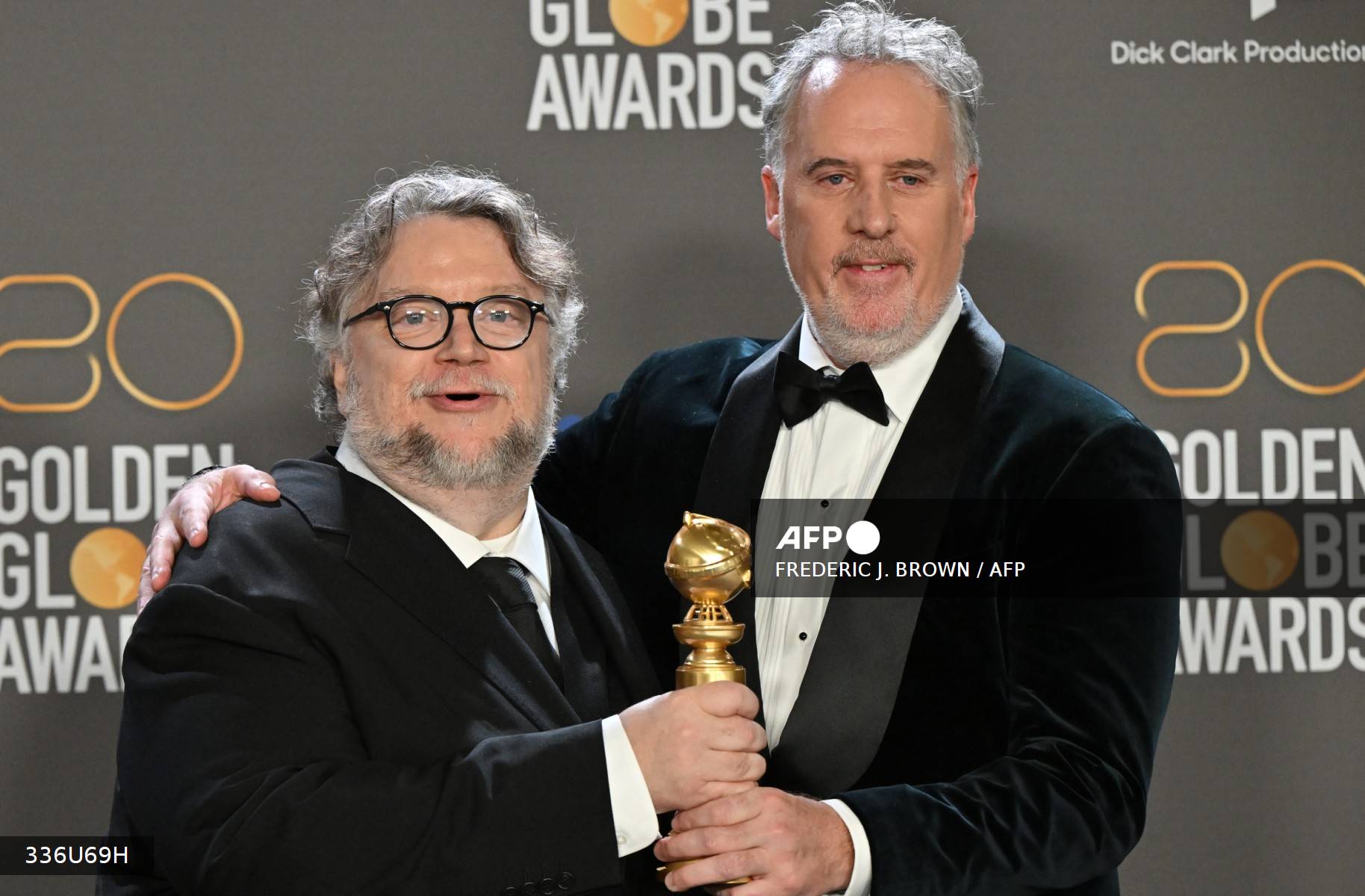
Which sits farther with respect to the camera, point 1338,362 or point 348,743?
point 1338,362

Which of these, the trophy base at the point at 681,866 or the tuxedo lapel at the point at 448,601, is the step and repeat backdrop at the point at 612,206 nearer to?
the tuxedo lapel at the point at 448,601

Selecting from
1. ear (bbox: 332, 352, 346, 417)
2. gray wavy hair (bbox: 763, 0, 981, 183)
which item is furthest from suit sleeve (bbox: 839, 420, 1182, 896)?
ear (bbox: 332, 352, 346, 417)

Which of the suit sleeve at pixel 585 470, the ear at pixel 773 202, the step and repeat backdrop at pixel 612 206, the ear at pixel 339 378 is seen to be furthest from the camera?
the step and repeat backdrop at pixel 612 206

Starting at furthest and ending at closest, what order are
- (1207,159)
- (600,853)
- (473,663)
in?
(1207,159), (473,663), (600,853)

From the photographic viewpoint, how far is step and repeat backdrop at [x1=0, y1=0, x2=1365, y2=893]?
345 centimetres

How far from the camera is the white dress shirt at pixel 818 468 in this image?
2.52 m

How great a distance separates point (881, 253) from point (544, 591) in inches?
34.0

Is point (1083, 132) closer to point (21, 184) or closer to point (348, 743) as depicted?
point (348, 743)

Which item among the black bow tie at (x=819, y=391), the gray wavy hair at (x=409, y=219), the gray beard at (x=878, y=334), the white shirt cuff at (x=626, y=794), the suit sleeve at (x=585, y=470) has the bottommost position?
the white shirt cuff at (x=626, y=794)

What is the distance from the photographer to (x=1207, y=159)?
11.3 feet

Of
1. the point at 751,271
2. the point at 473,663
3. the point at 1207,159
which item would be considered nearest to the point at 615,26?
the point at 751,271

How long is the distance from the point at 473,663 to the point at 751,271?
67.8 inches

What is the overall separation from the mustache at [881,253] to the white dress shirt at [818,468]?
0.48 ft
